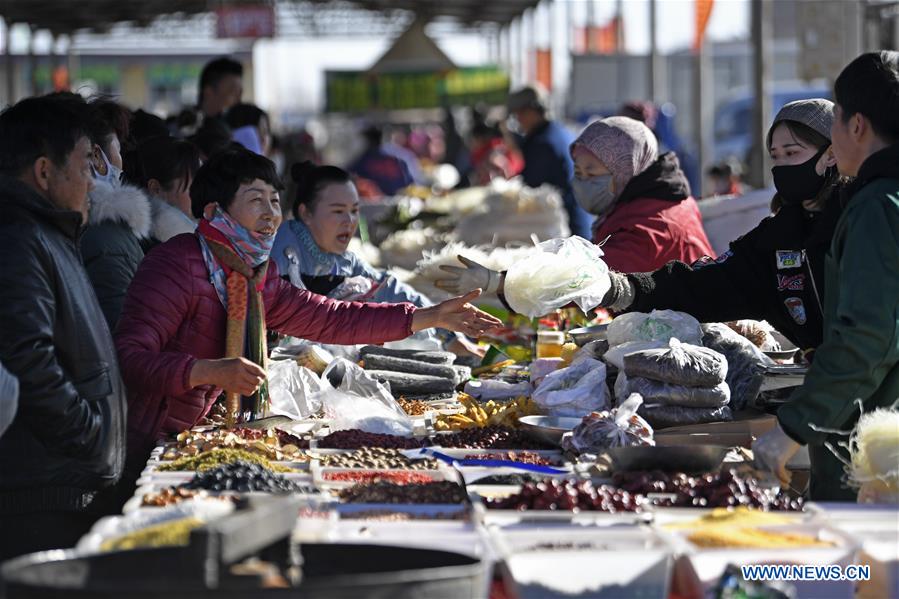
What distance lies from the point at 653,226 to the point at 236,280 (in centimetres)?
230

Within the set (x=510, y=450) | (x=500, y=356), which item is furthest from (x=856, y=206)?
(x=500, y=356)

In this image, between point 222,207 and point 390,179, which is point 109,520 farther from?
point 390,179

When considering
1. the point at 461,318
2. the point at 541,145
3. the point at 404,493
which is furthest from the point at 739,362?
the point at 541,145

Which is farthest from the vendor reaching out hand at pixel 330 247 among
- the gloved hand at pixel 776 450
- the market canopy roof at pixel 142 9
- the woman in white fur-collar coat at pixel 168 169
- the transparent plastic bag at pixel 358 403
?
the market canopy roof at pixel 142 9

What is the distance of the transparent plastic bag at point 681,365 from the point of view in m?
4.13

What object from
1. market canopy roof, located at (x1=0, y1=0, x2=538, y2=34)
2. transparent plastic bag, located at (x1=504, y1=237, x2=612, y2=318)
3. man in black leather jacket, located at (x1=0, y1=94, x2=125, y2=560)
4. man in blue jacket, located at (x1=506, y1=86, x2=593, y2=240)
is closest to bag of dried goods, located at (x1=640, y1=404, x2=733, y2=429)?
transparent plastic bag, located at (x1=504, y1=237, x2=612, y2=318)

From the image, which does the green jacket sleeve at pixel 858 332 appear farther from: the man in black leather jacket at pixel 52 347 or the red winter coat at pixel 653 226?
the red winter coat at pixel 653 226

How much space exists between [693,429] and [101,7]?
21.2 meters

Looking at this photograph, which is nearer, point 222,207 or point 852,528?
point 852,528

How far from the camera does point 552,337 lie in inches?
214

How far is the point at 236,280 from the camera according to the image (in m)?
4.41

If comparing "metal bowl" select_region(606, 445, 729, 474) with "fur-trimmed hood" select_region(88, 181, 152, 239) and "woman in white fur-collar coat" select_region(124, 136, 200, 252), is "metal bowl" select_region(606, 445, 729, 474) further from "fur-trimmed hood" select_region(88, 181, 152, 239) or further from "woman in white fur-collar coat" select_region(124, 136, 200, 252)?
"woman in white fur-collar coat" select_region(124, 136, 200, 252)

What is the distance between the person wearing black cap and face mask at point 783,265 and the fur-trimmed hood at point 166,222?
5.48ft

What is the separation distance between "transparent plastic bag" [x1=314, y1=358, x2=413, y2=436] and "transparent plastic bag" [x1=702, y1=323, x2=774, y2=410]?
109 centimetres
